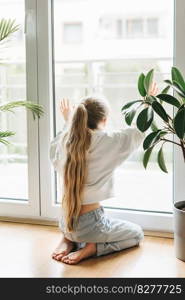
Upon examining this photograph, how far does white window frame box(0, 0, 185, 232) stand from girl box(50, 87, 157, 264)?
0.83 ft

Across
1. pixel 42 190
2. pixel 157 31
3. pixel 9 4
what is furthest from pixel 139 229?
pixel 9 4

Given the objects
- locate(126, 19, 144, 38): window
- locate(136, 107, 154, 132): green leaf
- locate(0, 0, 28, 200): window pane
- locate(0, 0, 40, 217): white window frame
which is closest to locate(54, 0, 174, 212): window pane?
locate(126, 19, 144, 38): window

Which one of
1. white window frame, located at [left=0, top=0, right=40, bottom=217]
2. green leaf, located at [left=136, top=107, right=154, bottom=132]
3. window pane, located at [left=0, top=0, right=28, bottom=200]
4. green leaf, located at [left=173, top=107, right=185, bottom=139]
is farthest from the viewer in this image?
window pane, located at [left=0, top=0, right=28, bottom=200]

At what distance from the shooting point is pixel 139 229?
8.25 ft

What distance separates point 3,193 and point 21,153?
0.33 meters

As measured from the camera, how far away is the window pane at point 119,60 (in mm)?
2658

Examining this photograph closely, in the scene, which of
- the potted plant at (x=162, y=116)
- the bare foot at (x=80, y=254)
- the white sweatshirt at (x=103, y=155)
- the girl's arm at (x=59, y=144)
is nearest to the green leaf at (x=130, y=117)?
the potted plant at (x=162, y=116)

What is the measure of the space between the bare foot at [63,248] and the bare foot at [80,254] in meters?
0.04

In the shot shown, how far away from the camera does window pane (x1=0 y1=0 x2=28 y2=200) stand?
2.86 metres

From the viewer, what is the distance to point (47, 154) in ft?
9.23

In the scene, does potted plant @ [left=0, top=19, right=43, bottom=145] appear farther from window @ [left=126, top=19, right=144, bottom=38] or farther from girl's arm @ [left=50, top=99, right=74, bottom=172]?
window @ [left=126, top=19, right=144, bottom=38]

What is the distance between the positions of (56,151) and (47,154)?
0.98 ft

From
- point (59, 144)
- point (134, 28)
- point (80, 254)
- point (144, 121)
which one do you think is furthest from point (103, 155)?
point (134, 28)

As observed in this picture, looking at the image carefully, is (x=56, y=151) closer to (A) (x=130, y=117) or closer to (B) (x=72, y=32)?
(A) (x=130, y=117)
